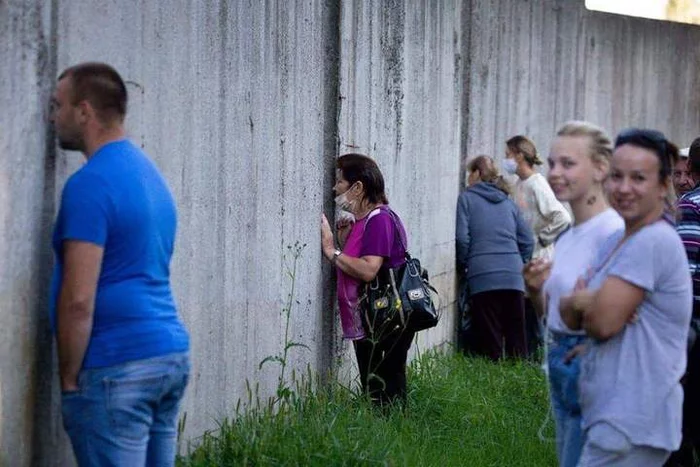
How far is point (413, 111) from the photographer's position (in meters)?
8.97

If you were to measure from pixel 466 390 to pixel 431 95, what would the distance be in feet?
7.00

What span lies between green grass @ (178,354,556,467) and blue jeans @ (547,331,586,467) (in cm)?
161

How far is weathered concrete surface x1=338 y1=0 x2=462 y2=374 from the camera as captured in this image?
7.86 meters

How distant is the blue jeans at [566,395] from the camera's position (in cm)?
444

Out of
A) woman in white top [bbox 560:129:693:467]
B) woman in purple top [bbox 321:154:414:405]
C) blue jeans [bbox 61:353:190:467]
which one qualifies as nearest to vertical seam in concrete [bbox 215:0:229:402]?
woman in purple top [bbox 321:154:414:405]

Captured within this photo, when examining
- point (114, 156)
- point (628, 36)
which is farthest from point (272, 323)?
point (628, 36)

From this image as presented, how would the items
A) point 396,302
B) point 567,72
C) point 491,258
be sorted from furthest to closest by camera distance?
1. point 567,72
2. point 491,258
3. point 396,302

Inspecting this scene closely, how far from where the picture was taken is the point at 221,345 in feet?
20.2

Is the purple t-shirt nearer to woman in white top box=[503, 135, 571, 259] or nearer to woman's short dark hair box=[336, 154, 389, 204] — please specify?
woman's short dark hair box=[336, 154, 389, 204]

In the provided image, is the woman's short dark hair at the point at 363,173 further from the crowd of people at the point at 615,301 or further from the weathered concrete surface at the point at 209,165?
the crowd of people at the point at 615,301

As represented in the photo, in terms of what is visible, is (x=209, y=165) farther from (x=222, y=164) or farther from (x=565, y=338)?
(x=565, y=338)

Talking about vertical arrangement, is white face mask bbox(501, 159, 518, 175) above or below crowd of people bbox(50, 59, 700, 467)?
above

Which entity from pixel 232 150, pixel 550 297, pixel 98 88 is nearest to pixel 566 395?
pixel 550 297

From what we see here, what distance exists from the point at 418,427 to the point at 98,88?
3792 millimetres
